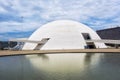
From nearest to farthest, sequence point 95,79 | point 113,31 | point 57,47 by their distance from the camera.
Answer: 1. point 95,79
2. point 57,47
3. point 113,31

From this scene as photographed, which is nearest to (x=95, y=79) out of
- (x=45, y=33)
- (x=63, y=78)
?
(x=63, y=78)

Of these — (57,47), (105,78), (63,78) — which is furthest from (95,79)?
(57,47)

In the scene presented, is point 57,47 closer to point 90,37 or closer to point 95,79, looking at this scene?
point 90,37

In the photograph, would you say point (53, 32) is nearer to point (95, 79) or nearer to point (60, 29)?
point (60, 29)

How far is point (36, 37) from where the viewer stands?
6900cm

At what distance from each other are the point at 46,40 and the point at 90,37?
13283 mm

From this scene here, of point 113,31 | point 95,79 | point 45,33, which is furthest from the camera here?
point 113,31

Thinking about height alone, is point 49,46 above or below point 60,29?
below

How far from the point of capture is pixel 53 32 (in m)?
67.6

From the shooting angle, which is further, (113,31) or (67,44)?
(113,31)

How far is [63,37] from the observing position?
218ft

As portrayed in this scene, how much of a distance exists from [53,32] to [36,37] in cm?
571

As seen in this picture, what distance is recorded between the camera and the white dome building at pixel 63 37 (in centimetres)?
6431

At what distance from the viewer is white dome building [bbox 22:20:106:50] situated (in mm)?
64312
